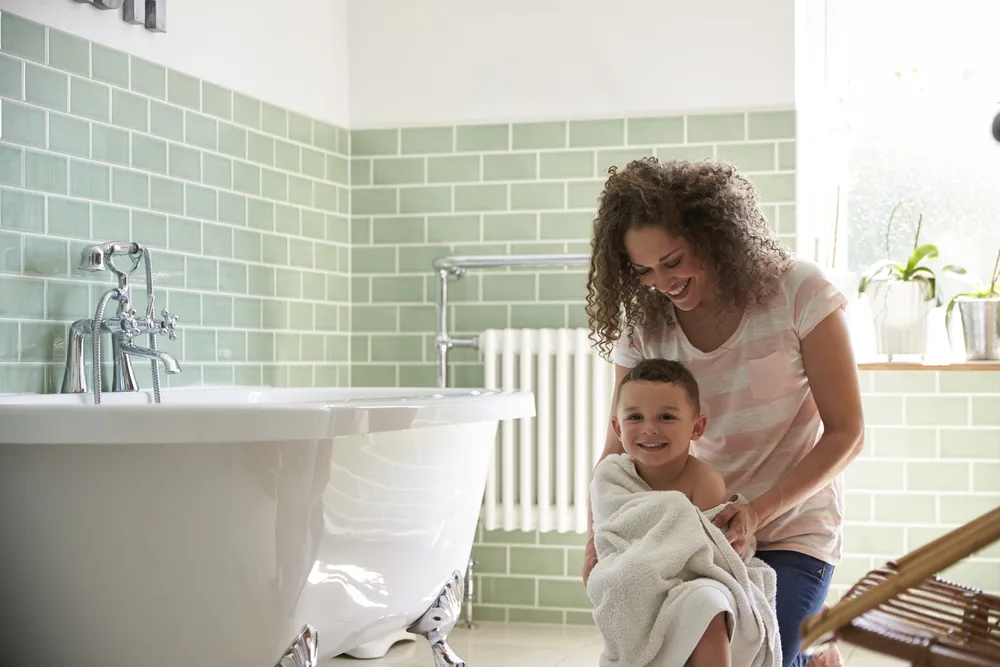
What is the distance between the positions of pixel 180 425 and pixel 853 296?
238 cm

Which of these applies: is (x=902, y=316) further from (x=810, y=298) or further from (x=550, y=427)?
(x=810, y=298)

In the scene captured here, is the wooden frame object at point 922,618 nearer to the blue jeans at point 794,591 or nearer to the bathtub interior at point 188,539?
the blue jeans at point 794,591

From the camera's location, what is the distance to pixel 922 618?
1.20m

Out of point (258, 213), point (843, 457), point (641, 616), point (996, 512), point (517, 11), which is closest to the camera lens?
point (996, 512)

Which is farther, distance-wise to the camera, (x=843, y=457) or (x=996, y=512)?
(x=843, y=457)

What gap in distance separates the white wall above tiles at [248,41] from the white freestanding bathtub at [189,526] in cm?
117

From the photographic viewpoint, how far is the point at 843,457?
2084 mm

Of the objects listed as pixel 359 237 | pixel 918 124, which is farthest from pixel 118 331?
pixel 918 124

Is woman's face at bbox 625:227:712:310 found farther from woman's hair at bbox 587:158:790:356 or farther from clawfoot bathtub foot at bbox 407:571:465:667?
clawfoot bathtub foot at bbox 407:571:465:667

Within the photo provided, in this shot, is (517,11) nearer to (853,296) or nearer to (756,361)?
(853,296)

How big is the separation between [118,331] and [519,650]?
152cm

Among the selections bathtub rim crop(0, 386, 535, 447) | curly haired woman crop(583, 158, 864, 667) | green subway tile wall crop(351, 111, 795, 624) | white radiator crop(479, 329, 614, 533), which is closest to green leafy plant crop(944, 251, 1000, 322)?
green subway tile wall crop(351, 111, 795, 624)

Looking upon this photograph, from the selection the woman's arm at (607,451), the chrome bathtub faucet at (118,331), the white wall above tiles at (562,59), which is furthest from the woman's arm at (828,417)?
the white wall above tiles at (562,59)

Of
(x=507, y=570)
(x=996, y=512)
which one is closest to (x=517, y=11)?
(x=507, y=570)
